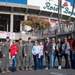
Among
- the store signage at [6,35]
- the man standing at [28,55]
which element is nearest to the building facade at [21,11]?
the store signage at [6,35]

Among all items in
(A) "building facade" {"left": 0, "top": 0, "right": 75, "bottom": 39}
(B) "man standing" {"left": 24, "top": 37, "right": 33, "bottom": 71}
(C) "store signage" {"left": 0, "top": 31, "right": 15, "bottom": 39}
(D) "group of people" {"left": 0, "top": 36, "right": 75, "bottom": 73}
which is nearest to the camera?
(D) "group of people" {"left": 0, "top": 36, "right": 75, "bottom": 73}

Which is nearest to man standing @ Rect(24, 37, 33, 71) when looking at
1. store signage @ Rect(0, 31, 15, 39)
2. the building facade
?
store signage @ Rect(0, 31, 15, 39)

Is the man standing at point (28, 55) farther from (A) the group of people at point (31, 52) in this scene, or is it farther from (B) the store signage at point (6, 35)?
(B) the store signage at point (6, 35)

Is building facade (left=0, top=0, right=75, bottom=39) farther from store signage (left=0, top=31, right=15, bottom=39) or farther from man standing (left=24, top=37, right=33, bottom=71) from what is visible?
man standing (left=24, top=37, right=33, bottom=71)

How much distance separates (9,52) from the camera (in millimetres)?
15039

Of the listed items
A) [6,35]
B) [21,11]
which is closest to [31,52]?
[6,35]

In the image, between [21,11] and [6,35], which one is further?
[21,11]

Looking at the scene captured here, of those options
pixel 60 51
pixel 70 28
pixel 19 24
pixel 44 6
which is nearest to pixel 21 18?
pixel 19 24

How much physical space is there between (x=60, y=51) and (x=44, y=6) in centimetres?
5595

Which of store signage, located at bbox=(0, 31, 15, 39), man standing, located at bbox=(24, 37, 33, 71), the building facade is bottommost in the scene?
man standing, located at bbox=(24, 37, 33, 71)

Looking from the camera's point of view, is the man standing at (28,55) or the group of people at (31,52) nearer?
the group of people at (31,52)

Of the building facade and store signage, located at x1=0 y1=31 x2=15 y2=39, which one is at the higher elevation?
the building facade

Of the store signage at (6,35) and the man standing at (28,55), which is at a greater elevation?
the store signage at (6,35)

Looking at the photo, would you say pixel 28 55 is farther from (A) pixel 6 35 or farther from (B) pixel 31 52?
(A) pixel 6 35
